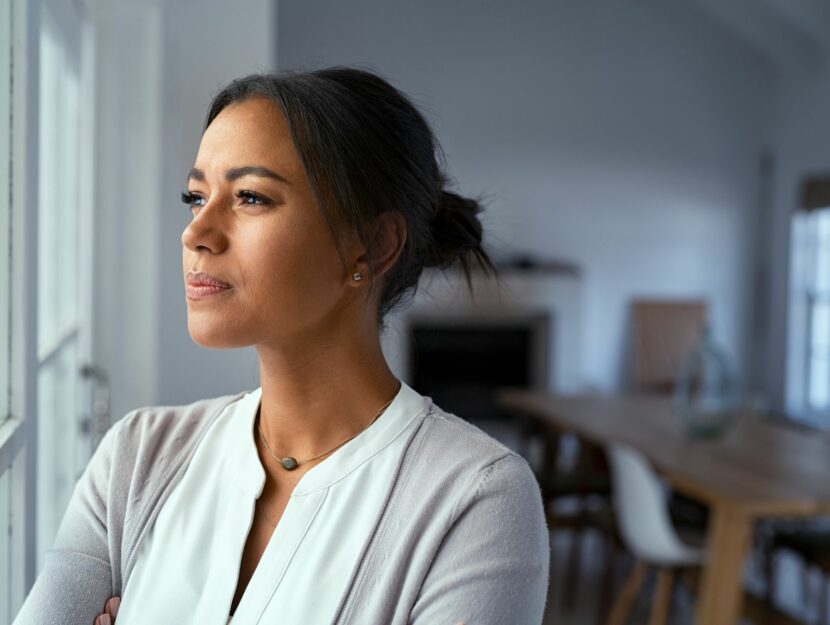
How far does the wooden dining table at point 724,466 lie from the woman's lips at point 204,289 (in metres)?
2.10

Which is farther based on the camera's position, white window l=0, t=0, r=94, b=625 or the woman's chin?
white window l=0, t=0, r=94, b=625

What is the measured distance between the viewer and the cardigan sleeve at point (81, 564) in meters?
1.07

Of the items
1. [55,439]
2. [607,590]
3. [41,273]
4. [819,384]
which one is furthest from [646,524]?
A: [819,384]

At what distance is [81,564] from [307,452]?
0.29 meters

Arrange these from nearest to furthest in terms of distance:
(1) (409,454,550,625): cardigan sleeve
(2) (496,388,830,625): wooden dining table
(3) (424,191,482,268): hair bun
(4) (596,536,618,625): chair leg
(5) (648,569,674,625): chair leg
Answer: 1. (1) (409,454,550,625): cardigan sleeve
2. (3) (424,191,482,268): hair bun
3. (2) (496,388,830,625): wooden dining table
4. (5) (648,569,674,625): chair leg
5. (4) (596,536,618,625): chair leg

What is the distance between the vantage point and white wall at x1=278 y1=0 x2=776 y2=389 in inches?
268

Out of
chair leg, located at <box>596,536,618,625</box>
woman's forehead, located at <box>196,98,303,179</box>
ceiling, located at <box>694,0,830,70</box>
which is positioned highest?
ceiling, located at <box>694,0,830,70</box>

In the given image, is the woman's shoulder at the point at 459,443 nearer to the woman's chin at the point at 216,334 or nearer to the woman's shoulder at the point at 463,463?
the woman's shoulder at the point at 463,463

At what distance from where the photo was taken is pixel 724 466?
3.20m

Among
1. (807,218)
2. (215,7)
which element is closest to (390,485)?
(215,7)

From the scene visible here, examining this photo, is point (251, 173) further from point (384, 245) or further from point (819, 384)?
point (819, 384)

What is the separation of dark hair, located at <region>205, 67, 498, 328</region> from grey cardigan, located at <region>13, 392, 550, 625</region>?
0.84ft

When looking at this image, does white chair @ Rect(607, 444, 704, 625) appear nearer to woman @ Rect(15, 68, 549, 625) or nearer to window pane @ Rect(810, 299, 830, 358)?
woman @ Rect(15, 68, 549, 625)

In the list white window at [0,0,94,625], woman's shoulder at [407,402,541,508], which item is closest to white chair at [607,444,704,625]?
white window at [0,0,94,625]
